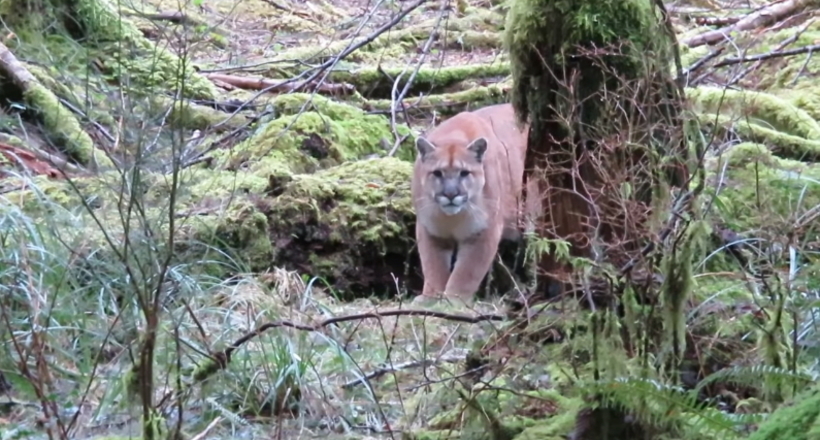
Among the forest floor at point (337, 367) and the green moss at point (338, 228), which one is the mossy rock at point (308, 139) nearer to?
the green moss at point (338, 228)

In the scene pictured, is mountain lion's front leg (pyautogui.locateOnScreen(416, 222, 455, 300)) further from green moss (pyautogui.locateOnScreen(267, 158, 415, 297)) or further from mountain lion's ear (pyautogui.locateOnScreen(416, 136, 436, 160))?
mountain lion's ear (pyautogui.locateOnScreen(416, 136, 436, 160))

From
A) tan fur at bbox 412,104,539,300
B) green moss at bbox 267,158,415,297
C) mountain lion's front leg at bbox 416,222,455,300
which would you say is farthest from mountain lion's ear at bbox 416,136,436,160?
mountain lion's front leg at bbox 416,222,455,300

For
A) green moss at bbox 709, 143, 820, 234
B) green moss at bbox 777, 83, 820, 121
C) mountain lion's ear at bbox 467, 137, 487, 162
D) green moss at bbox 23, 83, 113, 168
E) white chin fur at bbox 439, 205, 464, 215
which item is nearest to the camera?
green moss at bbox 709, 143, 820, 234

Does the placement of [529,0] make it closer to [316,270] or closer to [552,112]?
[552,112]

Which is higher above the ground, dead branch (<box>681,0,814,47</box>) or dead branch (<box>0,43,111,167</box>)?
dead branch (<box>0,43,111,167</box>)

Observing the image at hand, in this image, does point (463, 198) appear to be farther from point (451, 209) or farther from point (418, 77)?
point (418, 77)

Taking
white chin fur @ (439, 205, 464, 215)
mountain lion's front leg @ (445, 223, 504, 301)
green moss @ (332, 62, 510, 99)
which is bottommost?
mountain lion's front leg @ (445, 223, 504, 301)

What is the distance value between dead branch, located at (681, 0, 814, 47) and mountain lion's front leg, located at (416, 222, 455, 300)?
3817mm

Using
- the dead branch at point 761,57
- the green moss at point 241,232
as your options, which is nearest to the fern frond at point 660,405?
the dead branch at point 761,57

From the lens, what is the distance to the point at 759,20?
1050 centimetres

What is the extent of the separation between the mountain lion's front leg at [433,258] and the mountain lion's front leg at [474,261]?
0.35ft

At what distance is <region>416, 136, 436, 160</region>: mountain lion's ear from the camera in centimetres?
776

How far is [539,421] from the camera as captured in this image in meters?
3.19

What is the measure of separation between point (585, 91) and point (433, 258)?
3865mm
